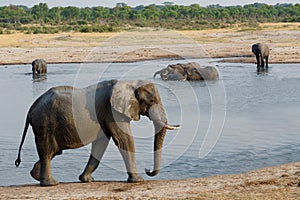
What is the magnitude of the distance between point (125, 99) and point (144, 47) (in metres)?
32.1

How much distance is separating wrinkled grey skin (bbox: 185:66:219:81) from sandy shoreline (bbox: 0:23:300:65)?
312 inches

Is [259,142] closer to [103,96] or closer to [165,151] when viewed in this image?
[165,151]

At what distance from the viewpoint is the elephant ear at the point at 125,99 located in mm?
9211

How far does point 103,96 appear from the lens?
30.6ft

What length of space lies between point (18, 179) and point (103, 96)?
203 centimetres

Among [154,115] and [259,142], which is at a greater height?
[154,115]

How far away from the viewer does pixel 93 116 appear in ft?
30.8

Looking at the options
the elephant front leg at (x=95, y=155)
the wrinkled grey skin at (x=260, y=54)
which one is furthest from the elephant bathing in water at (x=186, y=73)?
the elephant front leg at (x=95, y=155)

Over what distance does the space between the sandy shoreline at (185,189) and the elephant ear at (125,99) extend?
1021mm

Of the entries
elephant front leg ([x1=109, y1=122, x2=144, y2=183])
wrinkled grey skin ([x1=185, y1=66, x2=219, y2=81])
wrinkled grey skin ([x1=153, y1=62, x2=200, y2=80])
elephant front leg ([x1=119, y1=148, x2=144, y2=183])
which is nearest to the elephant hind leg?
elephant front leg ([x1=109, y1=122, x2=144, y2=183])

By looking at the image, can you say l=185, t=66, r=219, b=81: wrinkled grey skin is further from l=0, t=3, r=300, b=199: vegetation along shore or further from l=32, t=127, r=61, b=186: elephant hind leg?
l=32, t=127, r=61, b=186: elephant hind leg

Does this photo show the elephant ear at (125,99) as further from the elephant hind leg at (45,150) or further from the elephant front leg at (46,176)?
the elephant front leg at (46,176)

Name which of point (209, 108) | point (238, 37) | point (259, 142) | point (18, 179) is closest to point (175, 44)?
point (238, 37)

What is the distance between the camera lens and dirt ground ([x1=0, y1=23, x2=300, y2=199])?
8.61 metres
